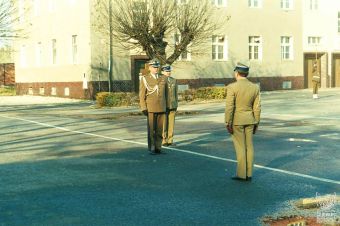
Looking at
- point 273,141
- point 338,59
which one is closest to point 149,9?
point 273,141

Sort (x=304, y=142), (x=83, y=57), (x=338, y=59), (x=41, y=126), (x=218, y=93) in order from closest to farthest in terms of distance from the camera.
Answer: (x=304, y=142)
(x=41, y=126)
(x=218, y=93)
(x=83, y=57)
(x=338, y=59)

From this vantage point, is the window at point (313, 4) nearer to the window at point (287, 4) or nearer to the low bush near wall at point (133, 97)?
the window at point (287, 4)

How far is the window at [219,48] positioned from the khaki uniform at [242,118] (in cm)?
3076

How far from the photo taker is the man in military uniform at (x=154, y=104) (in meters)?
12.2

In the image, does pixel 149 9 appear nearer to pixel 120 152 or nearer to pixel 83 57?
pixel 83 57

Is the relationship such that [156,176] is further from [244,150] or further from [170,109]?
[170,109]

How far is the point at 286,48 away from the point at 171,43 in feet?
34.8

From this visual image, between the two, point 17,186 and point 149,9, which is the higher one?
point 149,9

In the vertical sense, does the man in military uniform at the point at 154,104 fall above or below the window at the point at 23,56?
below

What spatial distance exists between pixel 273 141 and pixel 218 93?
1755 cm

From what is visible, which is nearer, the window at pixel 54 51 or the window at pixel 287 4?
the window at pixel 54 51

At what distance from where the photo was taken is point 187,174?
31.8ft

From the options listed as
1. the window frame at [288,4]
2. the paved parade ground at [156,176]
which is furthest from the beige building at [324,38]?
the paved parade ground at [156,176]

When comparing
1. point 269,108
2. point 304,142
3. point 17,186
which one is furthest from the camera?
point 269,108
